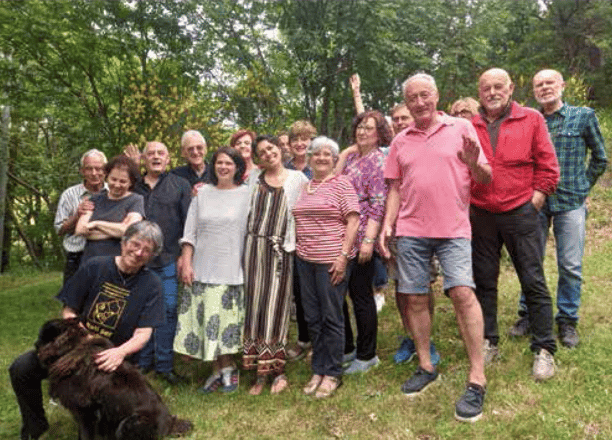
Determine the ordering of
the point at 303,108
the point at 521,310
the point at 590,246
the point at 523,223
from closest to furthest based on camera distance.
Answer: the point at 523,223 → the point at 521,310 → the point at 590,246 → the point at 303,108

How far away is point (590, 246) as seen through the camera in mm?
7781

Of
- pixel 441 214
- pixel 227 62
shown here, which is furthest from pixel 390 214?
pixel 227 62

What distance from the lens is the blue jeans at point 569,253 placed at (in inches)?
161

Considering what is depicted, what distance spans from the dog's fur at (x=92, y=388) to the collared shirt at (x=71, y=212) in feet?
4.35

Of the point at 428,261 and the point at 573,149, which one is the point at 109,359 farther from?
the point at 573,149

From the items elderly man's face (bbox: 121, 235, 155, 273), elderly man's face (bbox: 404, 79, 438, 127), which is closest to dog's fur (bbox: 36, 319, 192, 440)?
elderly man's face (bbox: 121, 235, 155, 273)

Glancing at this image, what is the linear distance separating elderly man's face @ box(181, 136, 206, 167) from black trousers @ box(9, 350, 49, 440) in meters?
2.14

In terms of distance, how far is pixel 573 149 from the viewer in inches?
161

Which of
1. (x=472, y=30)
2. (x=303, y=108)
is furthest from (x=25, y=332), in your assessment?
(x=472, y=30)

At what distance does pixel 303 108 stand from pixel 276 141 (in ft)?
27.2

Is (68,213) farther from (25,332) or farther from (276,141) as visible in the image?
(25,332)

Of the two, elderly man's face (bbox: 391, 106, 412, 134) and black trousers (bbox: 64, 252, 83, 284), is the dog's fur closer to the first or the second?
black trousers (bbox: 64, 252, 83, 284)

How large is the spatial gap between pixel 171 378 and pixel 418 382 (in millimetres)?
2133

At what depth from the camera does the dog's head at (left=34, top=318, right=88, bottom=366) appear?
3127 mm
